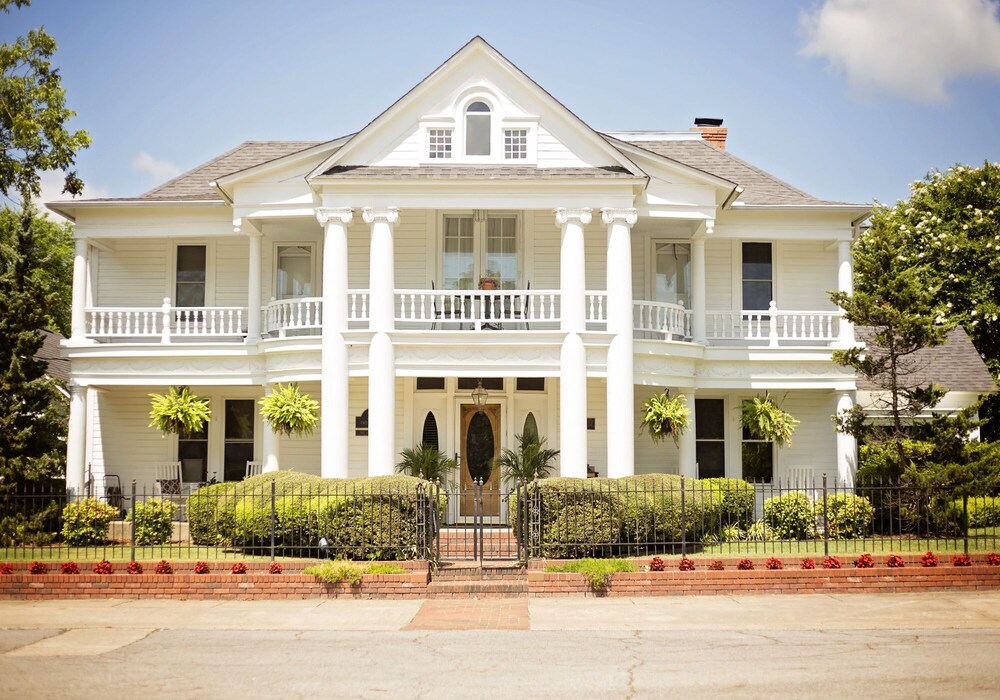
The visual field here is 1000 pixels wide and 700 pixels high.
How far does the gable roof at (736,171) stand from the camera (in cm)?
2525

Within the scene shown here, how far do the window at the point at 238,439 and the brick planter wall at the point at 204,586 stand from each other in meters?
9.61

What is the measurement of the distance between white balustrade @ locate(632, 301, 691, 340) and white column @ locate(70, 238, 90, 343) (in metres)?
12.9

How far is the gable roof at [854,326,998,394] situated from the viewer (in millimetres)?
28266

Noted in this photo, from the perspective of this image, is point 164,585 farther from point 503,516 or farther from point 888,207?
point 888,207

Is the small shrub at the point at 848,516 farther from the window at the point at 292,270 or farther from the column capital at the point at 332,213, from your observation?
the window at the point at 292,270

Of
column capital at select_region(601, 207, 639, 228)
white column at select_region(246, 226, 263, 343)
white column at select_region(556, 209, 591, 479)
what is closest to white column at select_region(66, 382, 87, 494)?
white column at select_region(246, 226, 263, 343)

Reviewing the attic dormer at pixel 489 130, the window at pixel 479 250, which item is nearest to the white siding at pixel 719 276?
the window at pixel 479 250

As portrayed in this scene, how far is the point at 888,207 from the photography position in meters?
40.1

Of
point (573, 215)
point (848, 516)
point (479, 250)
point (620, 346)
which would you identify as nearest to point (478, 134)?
point (573, 215)

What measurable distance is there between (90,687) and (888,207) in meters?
36.4

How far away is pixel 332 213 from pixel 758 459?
12012 mm

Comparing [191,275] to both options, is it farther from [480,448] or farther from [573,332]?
[573,332]

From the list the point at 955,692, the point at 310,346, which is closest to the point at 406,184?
the point at 310,346

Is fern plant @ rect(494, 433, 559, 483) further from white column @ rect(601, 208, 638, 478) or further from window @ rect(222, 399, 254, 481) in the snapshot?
window @ rect(222, 399, 254, 481)
